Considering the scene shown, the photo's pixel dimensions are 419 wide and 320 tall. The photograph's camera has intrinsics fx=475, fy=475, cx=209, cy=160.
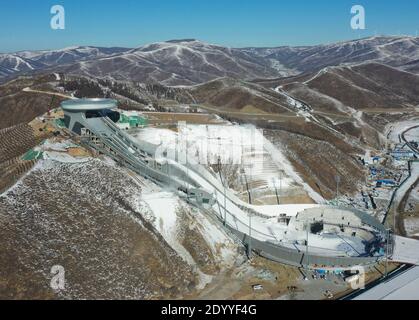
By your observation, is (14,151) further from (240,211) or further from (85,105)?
(240,211)

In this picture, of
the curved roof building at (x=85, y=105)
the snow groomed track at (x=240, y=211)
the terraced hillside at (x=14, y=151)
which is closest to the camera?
the snow groomed track at (x=240, y=211)

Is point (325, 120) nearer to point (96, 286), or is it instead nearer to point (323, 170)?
point (323, 170)

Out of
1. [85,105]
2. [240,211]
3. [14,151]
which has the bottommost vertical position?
[240,211]

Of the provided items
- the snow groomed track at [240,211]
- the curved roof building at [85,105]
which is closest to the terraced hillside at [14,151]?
the curved roof building at [85,105]

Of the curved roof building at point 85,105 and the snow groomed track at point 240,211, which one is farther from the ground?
the curved roof building at point 85,105

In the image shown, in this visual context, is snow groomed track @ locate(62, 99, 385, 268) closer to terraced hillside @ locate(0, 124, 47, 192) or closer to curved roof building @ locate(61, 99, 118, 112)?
curved roof building @ locate(61, 99, 118, 112)

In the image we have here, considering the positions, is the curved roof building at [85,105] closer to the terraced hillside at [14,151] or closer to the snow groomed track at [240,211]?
the snow groomed track at [240,211]

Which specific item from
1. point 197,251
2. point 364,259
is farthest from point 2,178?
point 364,259

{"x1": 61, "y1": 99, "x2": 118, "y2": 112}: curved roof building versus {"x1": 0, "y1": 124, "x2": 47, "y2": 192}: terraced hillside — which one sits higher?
{"x1": 61, "y1": 99, "x2": 118, "y2": 112}: curved roof building

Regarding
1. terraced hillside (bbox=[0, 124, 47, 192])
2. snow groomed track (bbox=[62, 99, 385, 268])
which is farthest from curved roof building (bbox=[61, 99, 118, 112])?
terraced hillside (bbox=[0, 124, 47, 192])

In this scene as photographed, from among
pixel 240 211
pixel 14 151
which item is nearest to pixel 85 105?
pixel 14 151
